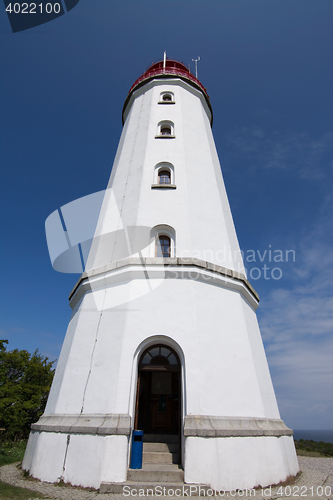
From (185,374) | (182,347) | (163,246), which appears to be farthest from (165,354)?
(163,246)

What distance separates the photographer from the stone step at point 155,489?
23.4ft

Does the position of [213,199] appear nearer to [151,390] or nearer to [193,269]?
[193,269]

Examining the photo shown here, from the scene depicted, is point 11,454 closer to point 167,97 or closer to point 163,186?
point 163,186

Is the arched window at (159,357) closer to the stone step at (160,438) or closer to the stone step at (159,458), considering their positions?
the stone step at (160,438)

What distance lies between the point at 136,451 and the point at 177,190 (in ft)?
30.7

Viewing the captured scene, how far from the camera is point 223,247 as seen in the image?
1220 cm

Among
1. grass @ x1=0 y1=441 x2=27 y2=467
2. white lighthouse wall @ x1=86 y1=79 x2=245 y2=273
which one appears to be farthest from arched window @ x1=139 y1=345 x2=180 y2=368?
grass @ x1=0 y1=441 x2=27 y2=467

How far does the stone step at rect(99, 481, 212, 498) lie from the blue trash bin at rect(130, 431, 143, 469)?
72cm

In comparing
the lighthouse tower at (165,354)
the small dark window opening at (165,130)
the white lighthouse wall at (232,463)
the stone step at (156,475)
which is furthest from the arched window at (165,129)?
the stone step at (156,475)

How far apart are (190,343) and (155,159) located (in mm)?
8603

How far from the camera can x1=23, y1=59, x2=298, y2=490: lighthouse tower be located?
789 cm

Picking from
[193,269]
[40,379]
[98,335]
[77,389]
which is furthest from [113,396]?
[40,379]

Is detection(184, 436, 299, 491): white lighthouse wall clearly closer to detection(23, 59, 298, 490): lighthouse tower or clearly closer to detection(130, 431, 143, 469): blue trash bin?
detection(23, 59, 298, 490): lighthouse tower

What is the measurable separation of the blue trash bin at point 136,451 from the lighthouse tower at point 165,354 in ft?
0.64
